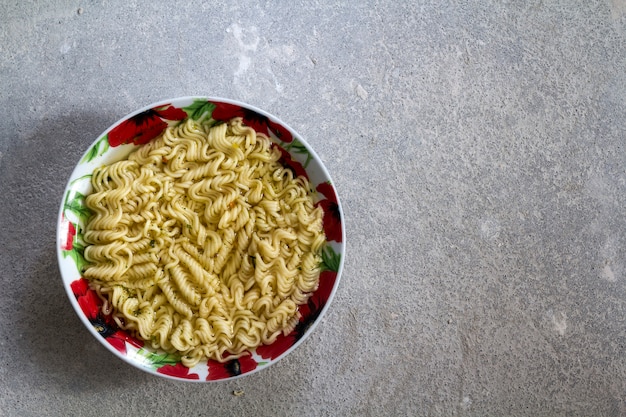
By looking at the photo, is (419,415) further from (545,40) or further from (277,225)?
(545,40)

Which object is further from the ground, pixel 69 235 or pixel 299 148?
pixel 299 148

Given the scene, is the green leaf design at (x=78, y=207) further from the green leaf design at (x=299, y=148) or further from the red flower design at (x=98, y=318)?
the green leaf design at (x=299, y=148)

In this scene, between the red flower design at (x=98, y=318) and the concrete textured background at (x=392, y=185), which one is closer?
the red flower design at (x=98, y=318)

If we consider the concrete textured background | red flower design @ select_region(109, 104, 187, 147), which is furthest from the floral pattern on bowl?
the concrete textured background

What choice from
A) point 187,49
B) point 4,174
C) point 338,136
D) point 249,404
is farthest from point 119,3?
point 249,404

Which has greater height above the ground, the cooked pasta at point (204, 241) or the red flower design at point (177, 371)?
the cooked pasta at point (204, 241)

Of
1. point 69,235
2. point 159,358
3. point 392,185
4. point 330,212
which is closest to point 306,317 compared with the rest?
point 330,212

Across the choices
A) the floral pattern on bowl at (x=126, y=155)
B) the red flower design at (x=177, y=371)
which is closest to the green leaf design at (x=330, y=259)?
the floral pattern on bowl at (x=126, y=155)

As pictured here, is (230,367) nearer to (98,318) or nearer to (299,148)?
(98,318)
